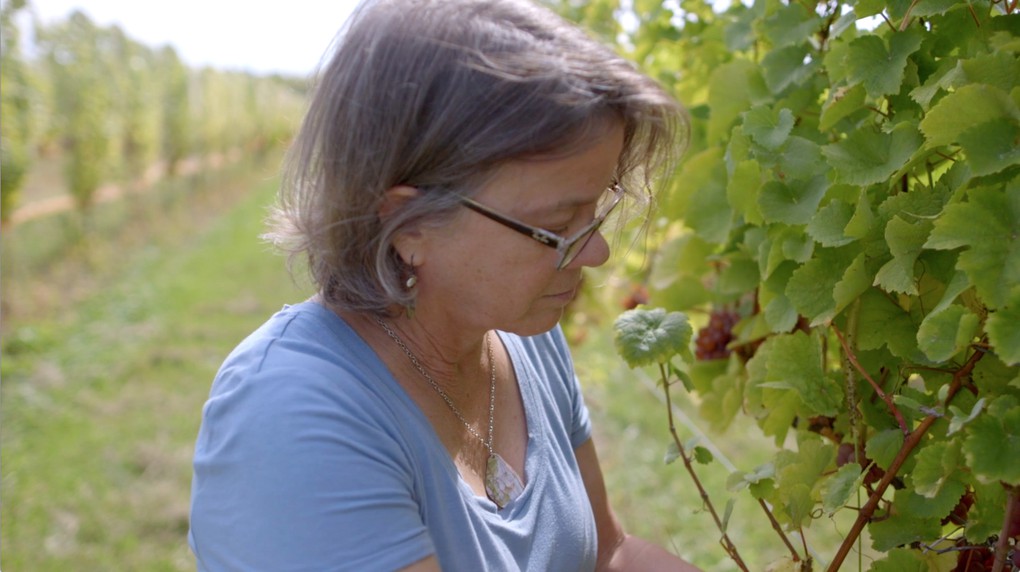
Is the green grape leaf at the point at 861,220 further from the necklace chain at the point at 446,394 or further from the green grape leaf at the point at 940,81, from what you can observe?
the necklace chain at the point at 446,394

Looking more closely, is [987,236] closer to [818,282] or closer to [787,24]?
[818,282]

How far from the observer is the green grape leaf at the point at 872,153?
103 cm

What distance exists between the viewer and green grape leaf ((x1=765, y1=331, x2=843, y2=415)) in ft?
3.88

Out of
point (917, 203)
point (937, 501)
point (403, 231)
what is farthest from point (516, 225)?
point (937, 501)

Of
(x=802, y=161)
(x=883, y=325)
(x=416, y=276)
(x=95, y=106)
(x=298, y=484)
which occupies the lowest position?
(x=95, y=106)

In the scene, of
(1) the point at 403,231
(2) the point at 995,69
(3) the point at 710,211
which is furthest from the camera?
(3) the point at 710,211

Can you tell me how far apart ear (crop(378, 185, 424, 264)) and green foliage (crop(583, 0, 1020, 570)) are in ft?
0.99

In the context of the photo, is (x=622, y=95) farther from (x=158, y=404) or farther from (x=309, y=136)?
(x=158, y=404)

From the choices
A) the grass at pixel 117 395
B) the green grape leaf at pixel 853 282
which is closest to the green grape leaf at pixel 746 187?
the green grape leaf at pixel 853 282

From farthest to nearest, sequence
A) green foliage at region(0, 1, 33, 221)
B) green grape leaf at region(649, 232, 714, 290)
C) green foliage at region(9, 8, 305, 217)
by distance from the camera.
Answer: green foliage at region(9, 8, 305, 217), green foliage at region(0, 1, 33, 221), green grape leaf at region(649, 232, 714, 290)

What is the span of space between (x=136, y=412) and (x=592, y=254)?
16.2 ft

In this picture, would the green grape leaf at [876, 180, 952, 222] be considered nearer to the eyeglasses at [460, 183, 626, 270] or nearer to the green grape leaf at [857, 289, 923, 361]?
the green grape leaf at [857, 289, 923, 361]

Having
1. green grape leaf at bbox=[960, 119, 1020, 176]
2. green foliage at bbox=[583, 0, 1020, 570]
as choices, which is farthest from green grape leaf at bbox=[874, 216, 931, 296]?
green grape leaf at bbox=[960, 119, 1020, 176]

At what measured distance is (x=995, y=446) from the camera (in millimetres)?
857
